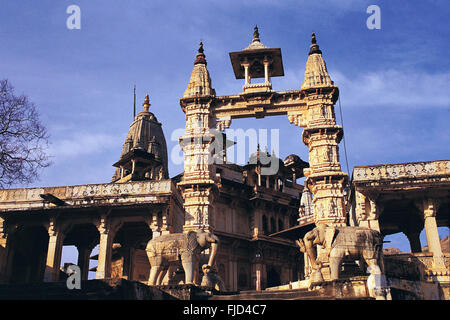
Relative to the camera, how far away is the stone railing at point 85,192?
2812cm

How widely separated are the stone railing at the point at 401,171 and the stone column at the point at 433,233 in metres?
1.62

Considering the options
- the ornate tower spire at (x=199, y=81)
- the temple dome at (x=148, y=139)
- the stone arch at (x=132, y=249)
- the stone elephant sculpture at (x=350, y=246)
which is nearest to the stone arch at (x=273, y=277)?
the stone arch at (x=132, y=249)

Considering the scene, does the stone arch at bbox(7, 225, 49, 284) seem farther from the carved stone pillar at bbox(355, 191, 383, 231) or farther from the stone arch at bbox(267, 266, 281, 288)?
the carved stone pillar at bbox(355, 191, 383, 231)

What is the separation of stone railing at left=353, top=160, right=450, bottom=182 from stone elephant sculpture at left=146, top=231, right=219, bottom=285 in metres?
10.2

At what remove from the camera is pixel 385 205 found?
28766 millimetres

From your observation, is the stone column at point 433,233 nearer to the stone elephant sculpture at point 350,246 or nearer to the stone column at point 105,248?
the stone elephant sculpture at point 350,246

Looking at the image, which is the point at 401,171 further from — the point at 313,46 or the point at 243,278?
the point at 243,278

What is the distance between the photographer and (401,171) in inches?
1051

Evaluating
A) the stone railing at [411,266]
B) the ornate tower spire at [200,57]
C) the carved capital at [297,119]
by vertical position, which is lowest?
the stone railing at [411,266]

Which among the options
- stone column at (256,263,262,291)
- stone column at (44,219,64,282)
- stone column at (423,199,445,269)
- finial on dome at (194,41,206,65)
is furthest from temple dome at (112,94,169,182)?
stone column at (423,199,445,269)
